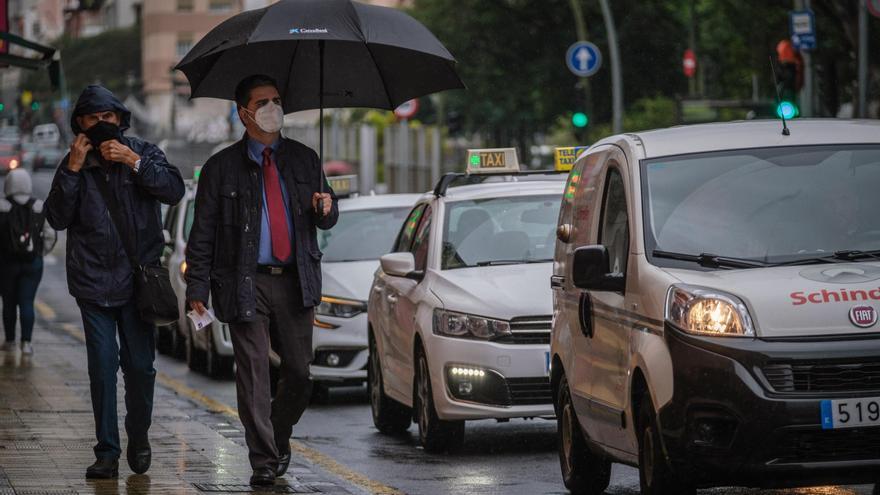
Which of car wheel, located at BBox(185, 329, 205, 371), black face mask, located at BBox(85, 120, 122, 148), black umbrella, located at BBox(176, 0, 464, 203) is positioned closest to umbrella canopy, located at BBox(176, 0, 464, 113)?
black umbrella, located at BBox(176, 0, 464, 203)

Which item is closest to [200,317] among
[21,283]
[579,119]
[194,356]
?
[194,356]

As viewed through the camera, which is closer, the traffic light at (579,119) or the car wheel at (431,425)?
the car wheel at (431,425)

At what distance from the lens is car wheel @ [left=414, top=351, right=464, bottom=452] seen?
1124 centimetres

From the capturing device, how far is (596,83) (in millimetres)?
65312

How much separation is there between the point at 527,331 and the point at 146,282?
111 inches

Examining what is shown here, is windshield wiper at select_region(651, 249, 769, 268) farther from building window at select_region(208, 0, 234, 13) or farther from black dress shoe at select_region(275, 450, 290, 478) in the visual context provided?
building window at select_region(208, 0, 234, 13)

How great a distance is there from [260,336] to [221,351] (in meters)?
8.72

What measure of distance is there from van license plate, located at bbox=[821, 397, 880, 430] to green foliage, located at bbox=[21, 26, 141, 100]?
112652 millimetres

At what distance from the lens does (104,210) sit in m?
8.93

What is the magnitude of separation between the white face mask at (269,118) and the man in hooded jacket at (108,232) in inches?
19.2

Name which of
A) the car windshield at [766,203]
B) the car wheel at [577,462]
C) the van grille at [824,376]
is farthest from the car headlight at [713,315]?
the car wheel at [577,462]

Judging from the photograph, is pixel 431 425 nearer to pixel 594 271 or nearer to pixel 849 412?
pixel 594 271

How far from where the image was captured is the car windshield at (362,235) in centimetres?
1585

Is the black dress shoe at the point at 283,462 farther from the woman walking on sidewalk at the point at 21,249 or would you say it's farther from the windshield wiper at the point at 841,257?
the woman walking on sidewalk at the point at 21,249
